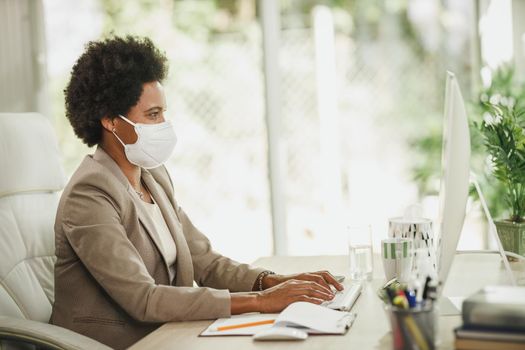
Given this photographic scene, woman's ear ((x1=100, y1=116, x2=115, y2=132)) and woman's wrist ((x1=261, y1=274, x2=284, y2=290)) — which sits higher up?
woman's ear ((x1=100, y1=116, x2=115, y2=132))

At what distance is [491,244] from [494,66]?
0.87 meters

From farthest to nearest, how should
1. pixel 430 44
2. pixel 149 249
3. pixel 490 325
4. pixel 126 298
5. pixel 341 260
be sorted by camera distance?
pixel 430 44
pixel 341 260
pixel 149 249
pixel 126 298
pixel 490 325

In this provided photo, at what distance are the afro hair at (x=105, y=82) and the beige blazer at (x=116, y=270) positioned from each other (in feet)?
0.36

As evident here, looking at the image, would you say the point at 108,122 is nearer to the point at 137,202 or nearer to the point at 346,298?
the point at 137,202

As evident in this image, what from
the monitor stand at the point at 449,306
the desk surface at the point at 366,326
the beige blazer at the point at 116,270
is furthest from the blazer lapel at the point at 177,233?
the monitor stand at the point at 449,306

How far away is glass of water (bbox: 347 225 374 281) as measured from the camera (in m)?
1.87

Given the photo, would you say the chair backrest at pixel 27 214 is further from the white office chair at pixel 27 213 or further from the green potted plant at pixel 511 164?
the green potted plant at pixel 511 164

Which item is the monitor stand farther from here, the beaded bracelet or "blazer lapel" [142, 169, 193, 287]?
"blazer lapel" [142, 169, 193, 287]

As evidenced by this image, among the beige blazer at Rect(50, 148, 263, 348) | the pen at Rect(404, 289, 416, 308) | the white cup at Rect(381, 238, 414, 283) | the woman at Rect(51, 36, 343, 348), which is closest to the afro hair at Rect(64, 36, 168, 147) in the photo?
the woman at Rect(51, 36, 343, 348)

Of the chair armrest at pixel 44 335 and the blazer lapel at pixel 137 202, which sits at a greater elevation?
the blazer lapel at pixel 137 202

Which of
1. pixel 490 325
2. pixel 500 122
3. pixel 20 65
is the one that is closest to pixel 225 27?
pixel 20 65

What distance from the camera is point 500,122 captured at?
1.96 meters

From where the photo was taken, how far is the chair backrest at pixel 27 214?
6.22ft

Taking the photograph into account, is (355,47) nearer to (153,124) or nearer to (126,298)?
(153,124)
